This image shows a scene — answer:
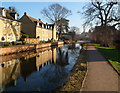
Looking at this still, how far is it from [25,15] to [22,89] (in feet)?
118

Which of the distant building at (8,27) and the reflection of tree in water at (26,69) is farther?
the distant building at (8,27)

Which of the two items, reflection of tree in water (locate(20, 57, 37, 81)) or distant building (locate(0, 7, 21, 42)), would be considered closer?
reflection of tree in water (locate(20, 57, 37, 81))

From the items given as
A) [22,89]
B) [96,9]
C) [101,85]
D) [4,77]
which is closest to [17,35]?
[96,9]

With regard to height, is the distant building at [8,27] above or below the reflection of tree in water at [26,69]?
above

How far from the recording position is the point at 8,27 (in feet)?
91.1

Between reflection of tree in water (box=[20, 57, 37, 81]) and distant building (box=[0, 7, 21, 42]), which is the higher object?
distant building (box=[0, 7, 21, 42])

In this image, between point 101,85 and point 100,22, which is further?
point 100,22

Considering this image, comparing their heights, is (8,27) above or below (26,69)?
above

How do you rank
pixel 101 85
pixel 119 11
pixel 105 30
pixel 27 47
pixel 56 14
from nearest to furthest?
pixel 101 85 < pixel 27 47 < pixel 119 11 < pixel 105 30 < pixel 56 14

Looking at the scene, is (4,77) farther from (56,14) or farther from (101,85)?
(56,14)

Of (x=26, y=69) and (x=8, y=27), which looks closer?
(x=26, y=69)

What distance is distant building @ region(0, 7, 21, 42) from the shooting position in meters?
25.6

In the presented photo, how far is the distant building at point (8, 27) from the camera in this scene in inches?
1007

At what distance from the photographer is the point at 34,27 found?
3938 cm
